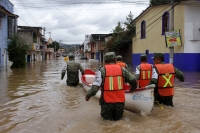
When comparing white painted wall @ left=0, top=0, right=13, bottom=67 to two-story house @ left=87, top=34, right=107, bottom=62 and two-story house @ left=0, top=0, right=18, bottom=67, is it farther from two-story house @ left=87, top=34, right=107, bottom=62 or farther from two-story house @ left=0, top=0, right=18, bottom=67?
two-story house @ left=87, top=34, right=107, bottom=62

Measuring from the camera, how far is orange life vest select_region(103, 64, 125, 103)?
206 inches

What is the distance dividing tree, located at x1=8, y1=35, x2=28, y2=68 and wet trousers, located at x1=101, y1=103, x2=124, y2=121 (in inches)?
875

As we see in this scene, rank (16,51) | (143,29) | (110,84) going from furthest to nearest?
(143,29)
(16,51)
(110,84)

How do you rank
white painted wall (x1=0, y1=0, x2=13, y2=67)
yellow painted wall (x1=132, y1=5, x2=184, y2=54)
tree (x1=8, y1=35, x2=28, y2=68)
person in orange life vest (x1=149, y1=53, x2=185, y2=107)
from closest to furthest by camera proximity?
person in orange life vest (x1=149, y1=53, x2=185, y2=107) < yellow painted wall (x1=132, y1=5, x2=184, y2=54) < white painted wall (x1=0, y1=0, x2=13, y2=67) < tree (x1=8, y1=35, x2=28, y2=68)

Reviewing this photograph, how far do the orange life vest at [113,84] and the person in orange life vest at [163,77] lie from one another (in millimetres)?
1523

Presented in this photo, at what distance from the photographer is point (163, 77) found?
260 inches

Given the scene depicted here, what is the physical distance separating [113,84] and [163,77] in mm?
1942

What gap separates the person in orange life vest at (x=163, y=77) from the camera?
6.57 meters

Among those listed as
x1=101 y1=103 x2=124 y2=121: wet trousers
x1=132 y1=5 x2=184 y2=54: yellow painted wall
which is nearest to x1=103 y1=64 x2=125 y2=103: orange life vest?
x1=101 y1=103 x2=124 y2=121: wet trousers

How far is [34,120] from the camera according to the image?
20.0ft

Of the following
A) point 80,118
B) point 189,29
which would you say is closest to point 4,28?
point 189,29

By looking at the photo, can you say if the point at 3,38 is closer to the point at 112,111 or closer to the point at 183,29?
the point at 183,29

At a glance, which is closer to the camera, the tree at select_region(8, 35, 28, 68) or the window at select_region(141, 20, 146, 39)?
the tree at select_region(8, 35, 28, 68)

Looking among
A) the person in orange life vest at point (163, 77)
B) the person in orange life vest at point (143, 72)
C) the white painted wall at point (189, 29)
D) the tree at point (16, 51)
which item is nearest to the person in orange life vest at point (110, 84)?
the person in orange life vest at point (163, 77)
